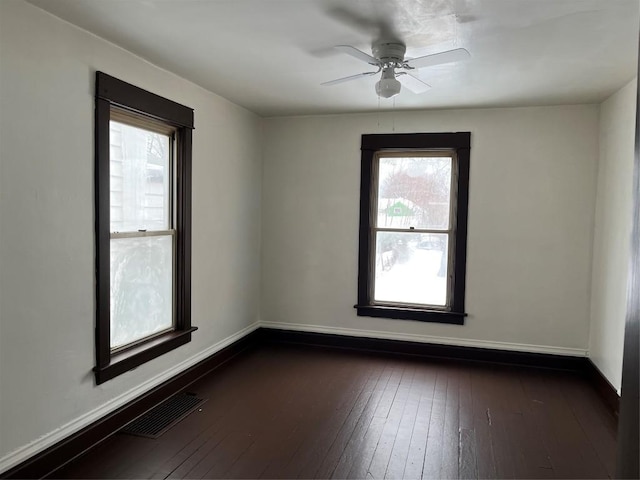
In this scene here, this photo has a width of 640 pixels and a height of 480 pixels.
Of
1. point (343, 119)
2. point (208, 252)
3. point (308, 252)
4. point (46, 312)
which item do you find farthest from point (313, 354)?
point (46, 312)

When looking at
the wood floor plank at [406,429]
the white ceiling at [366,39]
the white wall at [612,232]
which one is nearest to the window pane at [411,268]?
the wood floor plank at [406,429]

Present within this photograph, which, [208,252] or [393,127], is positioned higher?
[393,127]

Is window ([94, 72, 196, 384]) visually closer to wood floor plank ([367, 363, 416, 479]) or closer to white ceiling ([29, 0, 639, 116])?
white ceiling ([29, 0, 639, 116])

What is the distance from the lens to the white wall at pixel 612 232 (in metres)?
3.35

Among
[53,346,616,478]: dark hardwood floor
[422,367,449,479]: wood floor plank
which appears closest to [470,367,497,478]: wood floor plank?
[53,346,616,478]: dark hardwood floor

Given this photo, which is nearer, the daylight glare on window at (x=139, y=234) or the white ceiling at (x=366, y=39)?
the white ceiling at (x=366, y=39)

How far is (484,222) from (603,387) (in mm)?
1674

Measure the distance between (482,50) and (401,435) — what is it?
247cm

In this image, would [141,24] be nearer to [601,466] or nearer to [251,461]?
[251,461]

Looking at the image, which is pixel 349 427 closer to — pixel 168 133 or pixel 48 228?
pixel 48 228

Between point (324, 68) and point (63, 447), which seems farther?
point (324, 68)

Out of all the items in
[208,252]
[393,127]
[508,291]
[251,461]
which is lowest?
[251,461]

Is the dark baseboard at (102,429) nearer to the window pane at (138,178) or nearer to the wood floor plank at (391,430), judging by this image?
the window pane at (138,178)

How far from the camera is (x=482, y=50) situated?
110 inches
